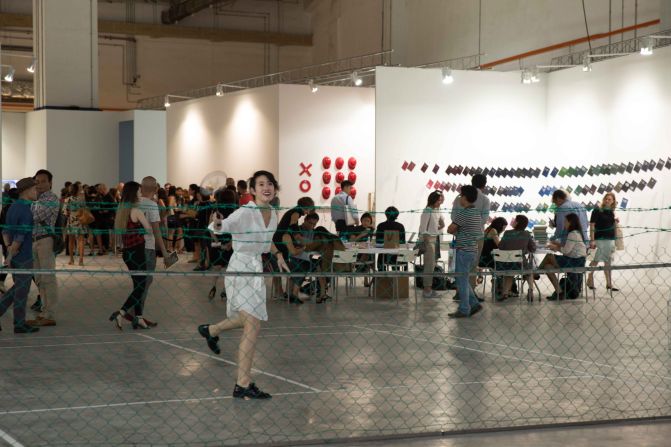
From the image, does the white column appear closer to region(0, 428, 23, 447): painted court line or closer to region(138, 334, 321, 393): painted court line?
region(138, 334, 321, 393): painted court line

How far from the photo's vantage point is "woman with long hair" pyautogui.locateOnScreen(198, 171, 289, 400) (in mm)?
5781

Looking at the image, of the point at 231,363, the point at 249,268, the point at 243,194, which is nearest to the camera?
the point at 249,268

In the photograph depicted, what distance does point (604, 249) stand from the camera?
39.2 feet

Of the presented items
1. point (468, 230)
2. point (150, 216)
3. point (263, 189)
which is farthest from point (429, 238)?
point (263, 189)

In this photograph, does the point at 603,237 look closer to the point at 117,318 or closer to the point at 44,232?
the point at 117,318

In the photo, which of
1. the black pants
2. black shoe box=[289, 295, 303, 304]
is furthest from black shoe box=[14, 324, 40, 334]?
black shoe box=[289, 295, 303, 304]

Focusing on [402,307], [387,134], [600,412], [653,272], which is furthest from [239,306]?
[387,134]

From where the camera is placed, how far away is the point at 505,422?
547cm

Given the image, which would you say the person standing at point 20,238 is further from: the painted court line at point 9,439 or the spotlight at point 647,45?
the spotlight at point 647,45

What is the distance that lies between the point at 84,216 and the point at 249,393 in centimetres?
1136

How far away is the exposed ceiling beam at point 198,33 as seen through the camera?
94.6 feet

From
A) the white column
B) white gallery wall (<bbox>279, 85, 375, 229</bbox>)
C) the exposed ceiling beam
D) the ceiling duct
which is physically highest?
the ceiling duct

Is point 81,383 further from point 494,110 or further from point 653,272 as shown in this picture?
point 494,110

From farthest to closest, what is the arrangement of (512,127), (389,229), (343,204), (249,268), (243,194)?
1. (512,127)
2. (343,204)
3. (243,194)
4. (389,229)
5. (249,268)
